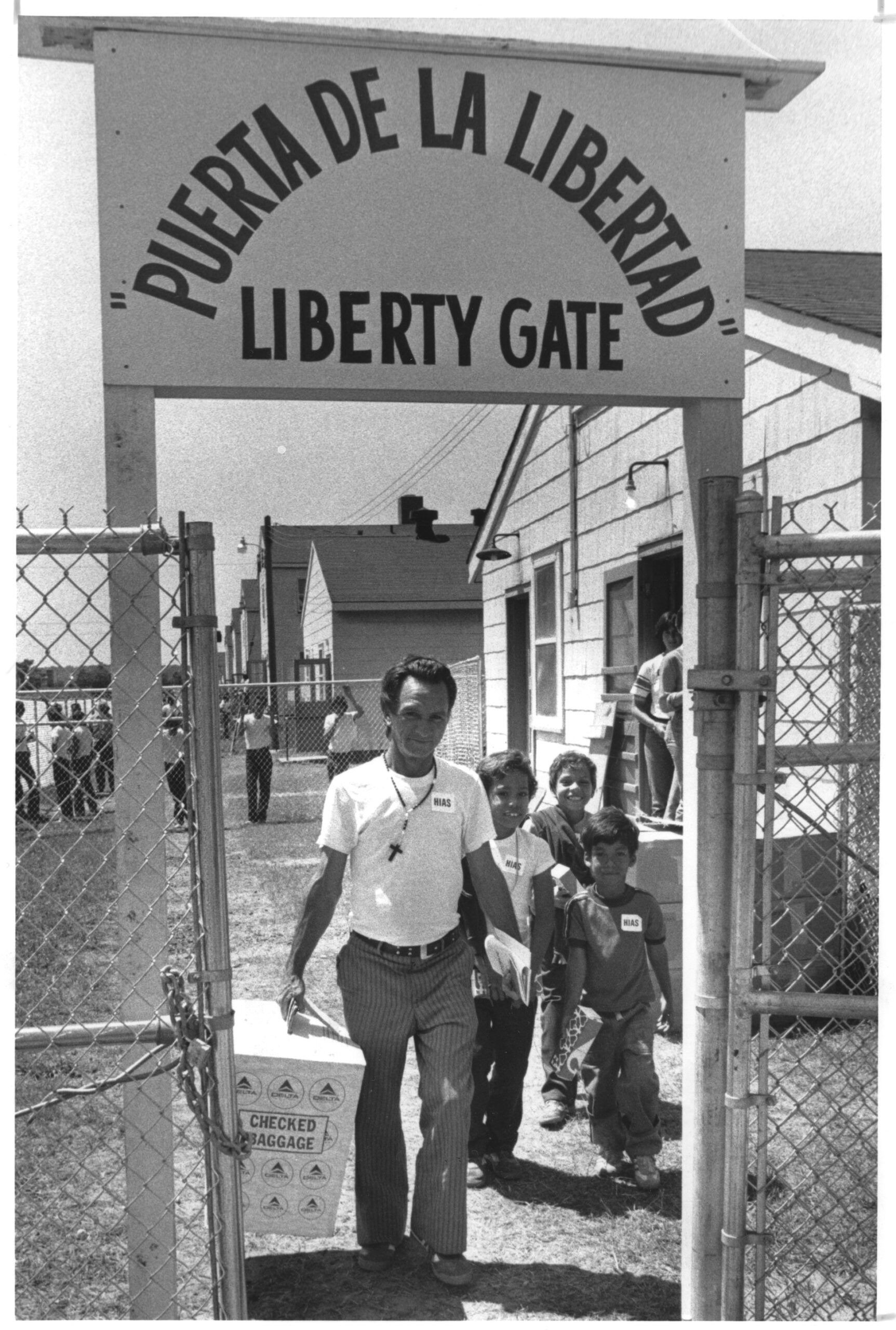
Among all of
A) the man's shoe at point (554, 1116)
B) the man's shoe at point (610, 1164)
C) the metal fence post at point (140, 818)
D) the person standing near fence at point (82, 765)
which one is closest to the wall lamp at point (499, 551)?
the person standing near fence at point (82, 765)

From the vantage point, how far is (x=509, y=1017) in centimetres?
406

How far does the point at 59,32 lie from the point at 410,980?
105 inches

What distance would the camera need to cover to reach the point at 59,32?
260 cm

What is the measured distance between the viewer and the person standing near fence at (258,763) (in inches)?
538

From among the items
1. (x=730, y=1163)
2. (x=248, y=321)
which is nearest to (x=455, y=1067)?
(x=730, y=1163)

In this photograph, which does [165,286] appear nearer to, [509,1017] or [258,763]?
[509,1017]

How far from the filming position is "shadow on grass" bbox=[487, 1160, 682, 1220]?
378 centimetres

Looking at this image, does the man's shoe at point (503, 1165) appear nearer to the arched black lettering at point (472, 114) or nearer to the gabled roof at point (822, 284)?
the arched black lettering at point (472, 114)

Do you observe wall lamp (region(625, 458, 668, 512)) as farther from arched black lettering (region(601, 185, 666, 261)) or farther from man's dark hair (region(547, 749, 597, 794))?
arched black lettering (region(601, 185, 666, 261))

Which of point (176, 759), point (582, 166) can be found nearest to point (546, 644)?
point (176, 759)

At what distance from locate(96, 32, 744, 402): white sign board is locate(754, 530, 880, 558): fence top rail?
56 cm

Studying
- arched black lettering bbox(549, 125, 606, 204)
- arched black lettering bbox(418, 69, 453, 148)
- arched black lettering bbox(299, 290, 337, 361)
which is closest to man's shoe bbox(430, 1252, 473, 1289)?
arched black lettering bbox(299, 290, 337, 361)

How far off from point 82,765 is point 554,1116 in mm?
8734

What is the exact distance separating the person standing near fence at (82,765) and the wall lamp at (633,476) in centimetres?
403
